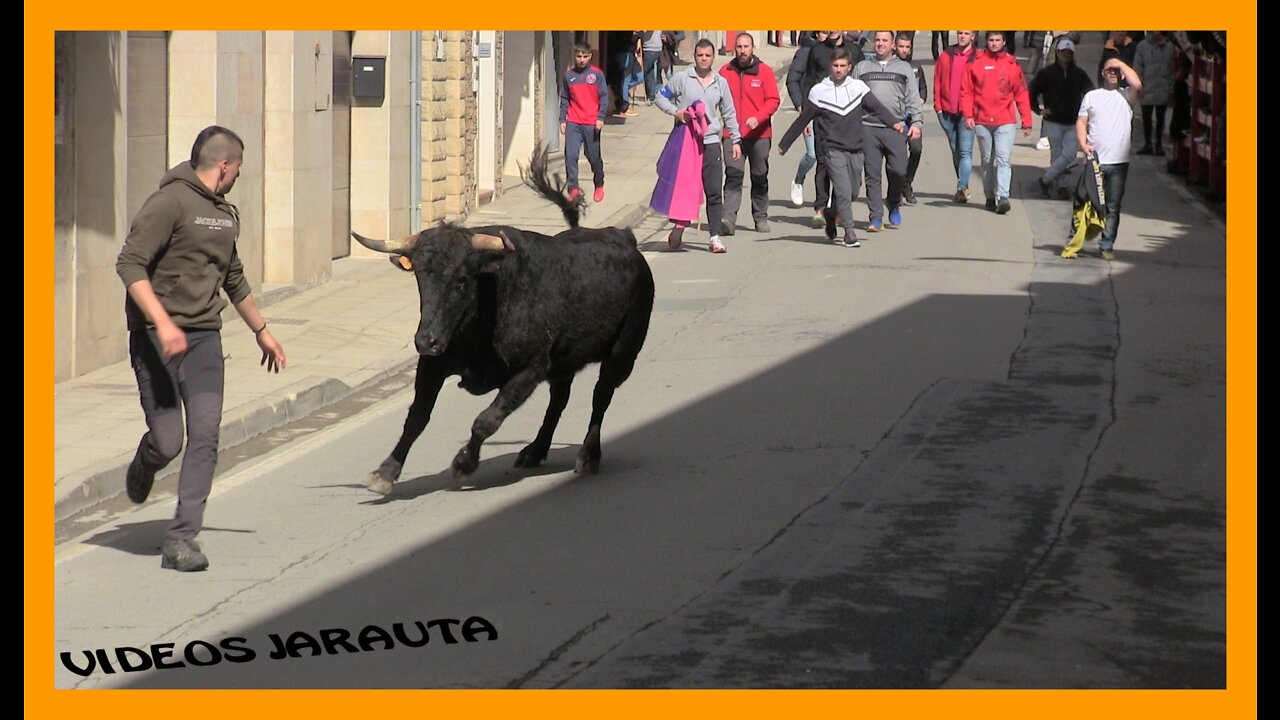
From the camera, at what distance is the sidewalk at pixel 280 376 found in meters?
10.3

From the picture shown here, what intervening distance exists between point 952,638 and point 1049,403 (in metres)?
5.30

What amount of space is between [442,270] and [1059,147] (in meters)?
15.7

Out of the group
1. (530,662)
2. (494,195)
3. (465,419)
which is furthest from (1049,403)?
(494,195)

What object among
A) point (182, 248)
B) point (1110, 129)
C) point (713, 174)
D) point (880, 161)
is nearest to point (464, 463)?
point (182, 248)

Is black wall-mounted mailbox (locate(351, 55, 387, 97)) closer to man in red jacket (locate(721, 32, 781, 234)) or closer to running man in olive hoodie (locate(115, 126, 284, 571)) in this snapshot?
man in red jacket (locate(721, 32, 781, 234))

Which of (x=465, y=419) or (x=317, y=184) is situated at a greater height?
(x=317, y=184)

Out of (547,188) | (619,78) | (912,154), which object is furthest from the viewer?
(619,78)

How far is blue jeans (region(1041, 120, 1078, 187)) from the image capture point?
75.3 feet

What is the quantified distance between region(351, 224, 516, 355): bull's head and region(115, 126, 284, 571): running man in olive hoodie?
1.12 m

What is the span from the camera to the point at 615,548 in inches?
336

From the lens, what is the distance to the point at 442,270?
30.2 ft

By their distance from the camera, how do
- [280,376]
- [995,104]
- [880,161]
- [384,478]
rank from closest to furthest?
[384,478]
[280,376]
[880,161]
[995,104]

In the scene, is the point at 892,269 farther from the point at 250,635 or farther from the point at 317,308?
the point at 250,635

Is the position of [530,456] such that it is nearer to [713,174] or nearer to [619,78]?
[713,174]
